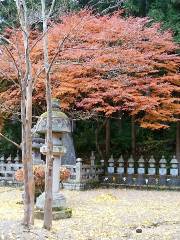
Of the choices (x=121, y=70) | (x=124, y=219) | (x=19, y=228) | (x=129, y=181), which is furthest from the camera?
(x=129, y=181)

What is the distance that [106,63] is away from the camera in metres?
15.2

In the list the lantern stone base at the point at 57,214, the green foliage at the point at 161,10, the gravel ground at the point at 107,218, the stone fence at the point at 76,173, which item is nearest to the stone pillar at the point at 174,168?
the gravel ground at the point at 107,218

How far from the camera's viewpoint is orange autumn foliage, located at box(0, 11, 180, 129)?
1485 cm

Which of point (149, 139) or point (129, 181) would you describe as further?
point (149, 139)

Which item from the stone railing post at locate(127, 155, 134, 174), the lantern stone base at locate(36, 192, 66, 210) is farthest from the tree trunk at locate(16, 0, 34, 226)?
the stone railing post at locate(127, 155, 134, 174)

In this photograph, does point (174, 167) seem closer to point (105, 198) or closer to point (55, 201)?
point (105, 198)

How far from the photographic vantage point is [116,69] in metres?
14.9

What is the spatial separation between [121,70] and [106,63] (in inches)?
23.0

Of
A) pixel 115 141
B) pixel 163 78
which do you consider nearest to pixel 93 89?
pixel 163 78

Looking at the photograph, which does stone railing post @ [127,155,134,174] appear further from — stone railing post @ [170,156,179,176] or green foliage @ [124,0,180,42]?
green foliage @ [124,0,180,42]

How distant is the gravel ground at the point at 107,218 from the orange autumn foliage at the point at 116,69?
10.1 ft

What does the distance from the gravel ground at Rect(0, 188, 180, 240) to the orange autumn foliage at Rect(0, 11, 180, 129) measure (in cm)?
308

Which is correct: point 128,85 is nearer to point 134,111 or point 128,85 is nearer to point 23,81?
point 134,111

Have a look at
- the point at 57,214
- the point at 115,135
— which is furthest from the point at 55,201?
the point at 115,135
